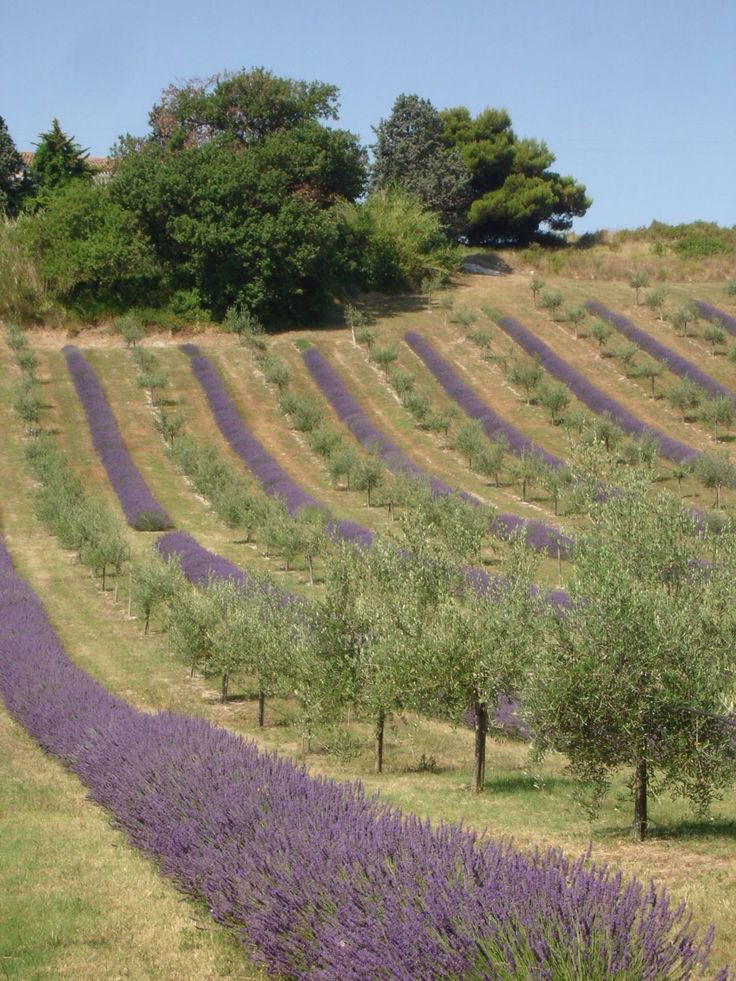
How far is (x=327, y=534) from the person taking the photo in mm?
42562

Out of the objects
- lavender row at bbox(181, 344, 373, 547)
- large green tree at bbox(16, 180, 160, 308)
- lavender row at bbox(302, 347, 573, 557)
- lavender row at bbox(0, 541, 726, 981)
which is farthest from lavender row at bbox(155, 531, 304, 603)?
large green tree at bbox(16, 180, 160, 308)

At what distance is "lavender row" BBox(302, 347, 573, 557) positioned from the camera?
141 ft

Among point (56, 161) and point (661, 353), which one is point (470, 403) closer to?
point (661, 353)

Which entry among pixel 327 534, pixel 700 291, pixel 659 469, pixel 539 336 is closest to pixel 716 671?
pixel 327 534

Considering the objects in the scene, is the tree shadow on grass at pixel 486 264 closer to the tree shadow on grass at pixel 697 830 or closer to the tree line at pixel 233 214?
the tree line at pixel 233 214

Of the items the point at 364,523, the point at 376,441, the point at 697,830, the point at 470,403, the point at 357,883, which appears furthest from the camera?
the point at 470,403

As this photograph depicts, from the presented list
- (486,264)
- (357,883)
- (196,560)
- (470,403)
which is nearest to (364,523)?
(196,560)

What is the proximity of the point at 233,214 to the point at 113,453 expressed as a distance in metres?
20.6

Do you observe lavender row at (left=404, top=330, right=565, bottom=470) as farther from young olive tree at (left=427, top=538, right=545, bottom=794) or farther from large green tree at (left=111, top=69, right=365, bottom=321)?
young olive tree at (left=427, top=538, right=545, bottom=794)

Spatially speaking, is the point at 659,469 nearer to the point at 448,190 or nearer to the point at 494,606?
the point at 494,606

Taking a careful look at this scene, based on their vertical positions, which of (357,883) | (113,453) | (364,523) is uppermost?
(113,453)

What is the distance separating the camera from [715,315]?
239 ft

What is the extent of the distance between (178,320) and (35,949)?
6636cm

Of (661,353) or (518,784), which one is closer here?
(518,784)
